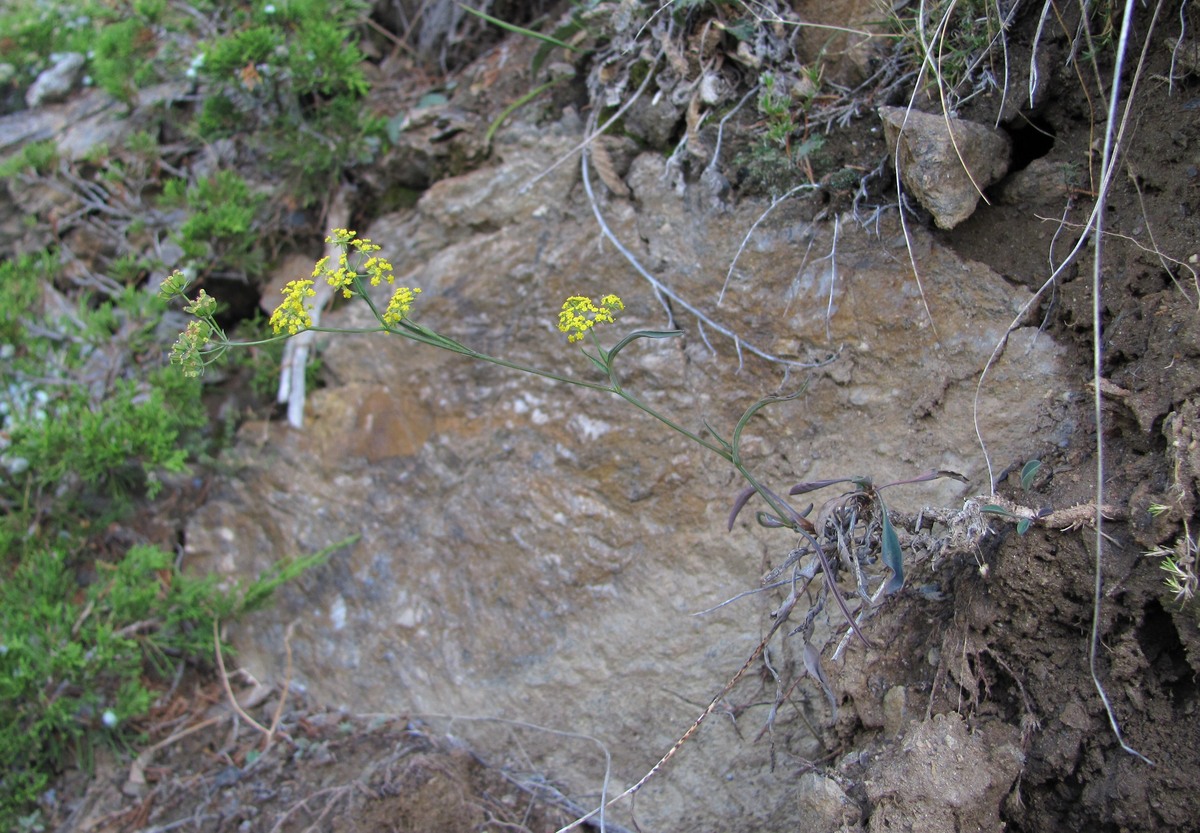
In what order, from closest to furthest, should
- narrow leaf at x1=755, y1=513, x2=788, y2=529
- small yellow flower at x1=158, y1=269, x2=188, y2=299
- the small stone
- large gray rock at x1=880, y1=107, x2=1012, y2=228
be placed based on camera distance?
1. small yellow flower at x1=158, y1=269, x2=188, y2=299
2. narrow leaf at x1=755, y1=513, x2=788, y2=529
3. large gray rock at x1=880, y1=107, x2=1012, y2=228
4. the small stone

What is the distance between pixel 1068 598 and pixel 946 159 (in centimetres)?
95

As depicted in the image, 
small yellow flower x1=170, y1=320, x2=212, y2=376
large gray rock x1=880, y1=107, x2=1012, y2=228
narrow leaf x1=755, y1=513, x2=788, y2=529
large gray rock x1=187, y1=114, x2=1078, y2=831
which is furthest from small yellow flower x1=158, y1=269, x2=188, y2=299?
large gray rock x1=880, y1=107, x2=1012, y2=228

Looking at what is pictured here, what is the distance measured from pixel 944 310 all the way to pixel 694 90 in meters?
0.95

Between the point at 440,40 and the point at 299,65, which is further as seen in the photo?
the point at 440,40

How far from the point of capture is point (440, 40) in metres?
3.25

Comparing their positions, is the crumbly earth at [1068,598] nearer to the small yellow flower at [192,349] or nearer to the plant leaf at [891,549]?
the plant leaf at [891,549]

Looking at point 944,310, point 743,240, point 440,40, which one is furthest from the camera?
point 440,40

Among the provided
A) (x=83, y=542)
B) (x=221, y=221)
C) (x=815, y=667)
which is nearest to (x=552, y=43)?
(x=221, y=221)

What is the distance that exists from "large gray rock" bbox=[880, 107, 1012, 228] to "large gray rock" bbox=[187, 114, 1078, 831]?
148 millimetres

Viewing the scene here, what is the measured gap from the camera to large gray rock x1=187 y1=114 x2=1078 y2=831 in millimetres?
1882

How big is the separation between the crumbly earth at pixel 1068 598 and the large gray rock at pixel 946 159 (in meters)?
0.08

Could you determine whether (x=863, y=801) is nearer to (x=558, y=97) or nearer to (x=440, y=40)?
(x=558, y=97)

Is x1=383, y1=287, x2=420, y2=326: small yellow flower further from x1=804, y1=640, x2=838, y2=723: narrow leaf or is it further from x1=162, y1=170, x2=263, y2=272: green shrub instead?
x1=162, y1=170, x2=263, y2=272: green shrub

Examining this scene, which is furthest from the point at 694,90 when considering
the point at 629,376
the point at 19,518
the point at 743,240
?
the point at 19,518
